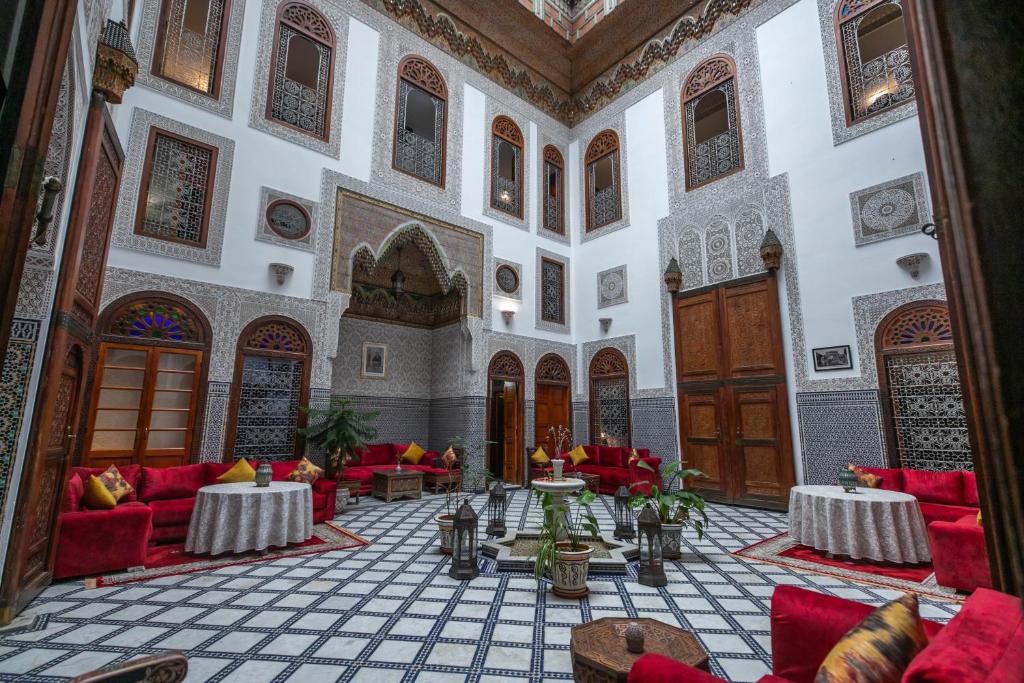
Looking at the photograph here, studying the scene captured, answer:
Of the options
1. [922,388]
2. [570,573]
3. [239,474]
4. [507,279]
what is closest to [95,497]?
[239,474]

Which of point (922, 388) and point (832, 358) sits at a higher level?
point (832, 358)

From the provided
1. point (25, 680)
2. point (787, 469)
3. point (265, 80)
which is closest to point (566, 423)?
point (787, 469)

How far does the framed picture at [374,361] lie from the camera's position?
845 cm

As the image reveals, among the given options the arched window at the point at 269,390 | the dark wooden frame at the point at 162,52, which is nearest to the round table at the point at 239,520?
the arched window at the point at 269,390

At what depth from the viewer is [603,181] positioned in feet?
30.0

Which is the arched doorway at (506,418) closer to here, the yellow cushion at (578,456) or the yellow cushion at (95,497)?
the yellow cushion at (578,456)

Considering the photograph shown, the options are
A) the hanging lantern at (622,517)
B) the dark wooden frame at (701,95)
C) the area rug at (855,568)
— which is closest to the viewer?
the area rug at (855,568)

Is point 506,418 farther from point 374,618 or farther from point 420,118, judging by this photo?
point 374,618

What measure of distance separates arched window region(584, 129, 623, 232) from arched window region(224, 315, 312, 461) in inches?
213

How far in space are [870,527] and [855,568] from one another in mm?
332

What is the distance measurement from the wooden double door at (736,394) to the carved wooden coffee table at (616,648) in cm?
489

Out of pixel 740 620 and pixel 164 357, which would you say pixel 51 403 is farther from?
pixel 740 620

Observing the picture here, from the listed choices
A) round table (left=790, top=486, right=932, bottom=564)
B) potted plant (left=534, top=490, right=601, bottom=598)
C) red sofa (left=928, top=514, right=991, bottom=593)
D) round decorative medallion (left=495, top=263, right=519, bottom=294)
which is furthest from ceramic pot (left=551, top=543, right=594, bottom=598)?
round decorative medallion (left=495, top=263, right=519, bottom=294)

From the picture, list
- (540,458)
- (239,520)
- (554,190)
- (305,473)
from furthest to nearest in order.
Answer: (554,190) < (540,458) < (305,473) < (239,520)
